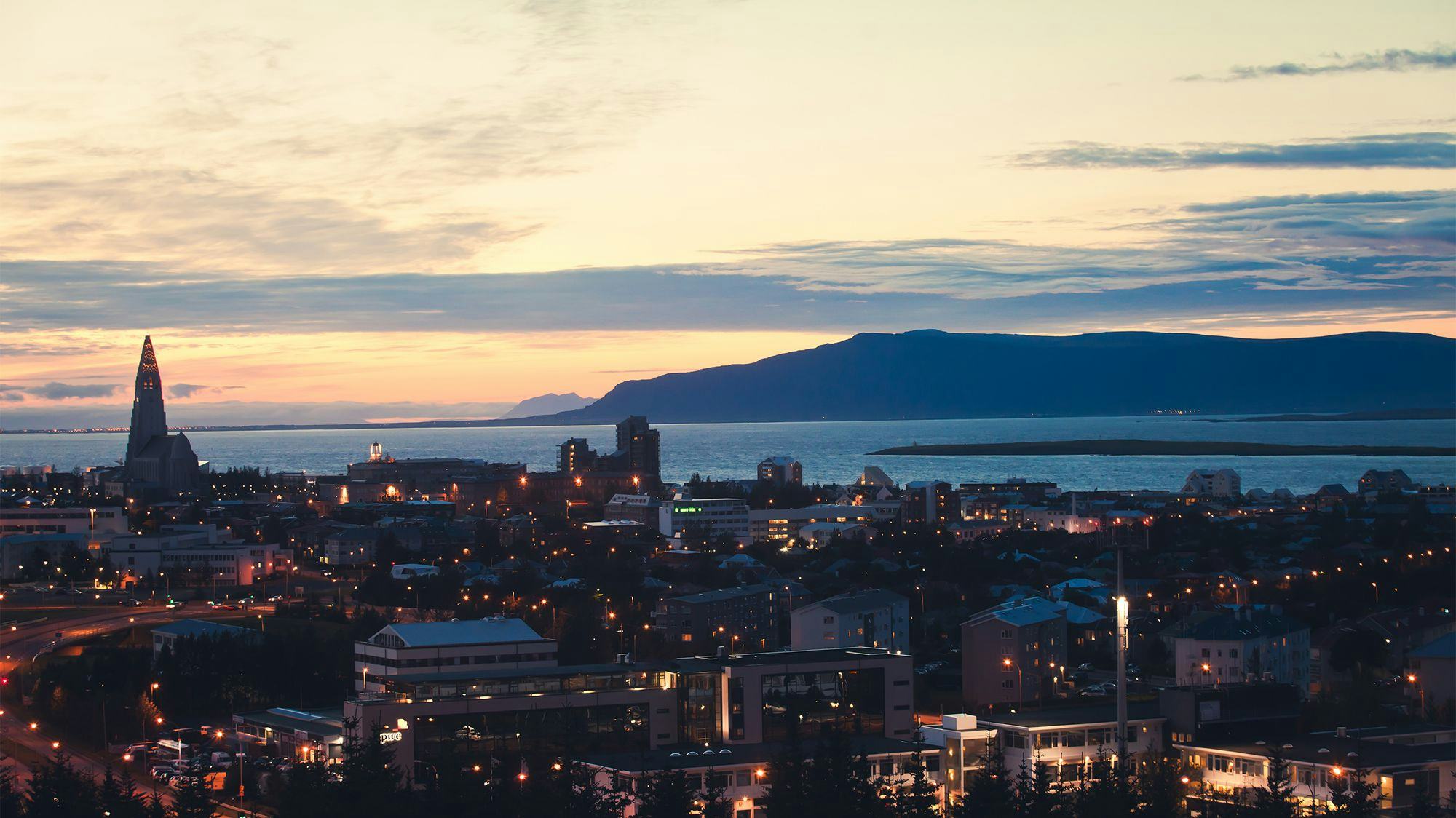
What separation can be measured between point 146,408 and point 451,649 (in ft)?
178

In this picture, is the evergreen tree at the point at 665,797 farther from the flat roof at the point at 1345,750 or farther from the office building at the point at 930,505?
the office building at the point at 930,505

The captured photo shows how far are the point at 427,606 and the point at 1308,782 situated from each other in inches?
784

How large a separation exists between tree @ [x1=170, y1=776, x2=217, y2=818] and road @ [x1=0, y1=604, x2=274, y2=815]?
1403 mm

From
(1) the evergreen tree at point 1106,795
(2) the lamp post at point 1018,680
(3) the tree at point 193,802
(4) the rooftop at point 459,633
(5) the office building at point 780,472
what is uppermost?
(5) the office building at point 780,472

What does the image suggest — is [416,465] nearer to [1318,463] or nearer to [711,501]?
[711,501]

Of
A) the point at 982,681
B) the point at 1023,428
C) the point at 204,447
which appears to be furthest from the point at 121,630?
the point at 204,447

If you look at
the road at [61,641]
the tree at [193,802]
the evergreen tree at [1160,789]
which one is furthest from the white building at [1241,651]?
the tree at [193,802]

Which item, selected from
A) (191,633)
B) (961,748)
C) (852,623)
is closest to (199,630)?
(191,633)

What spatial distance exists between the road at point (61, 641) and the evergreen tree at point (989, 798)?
21.3ft

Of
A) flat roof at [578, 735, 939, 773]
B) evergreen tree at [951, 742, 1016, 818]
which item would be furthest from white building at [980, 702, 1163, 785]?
evergreen tree at [951, 742, 1016, 818]

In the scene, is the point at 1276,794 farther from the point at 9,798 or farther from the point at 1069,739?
Result: the point at 9,798

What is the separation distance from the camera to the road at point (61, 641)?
17.0 meters

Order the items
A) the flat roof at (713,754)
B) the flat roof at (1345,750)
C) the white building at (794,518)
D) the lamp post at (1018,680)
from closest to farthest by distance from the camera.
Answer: the flat roof at (1345,750) < the flat roof at (713,754) < the lamp post at (1018,680) < the white building at (794,518)

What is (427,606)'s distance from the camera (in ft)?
101
